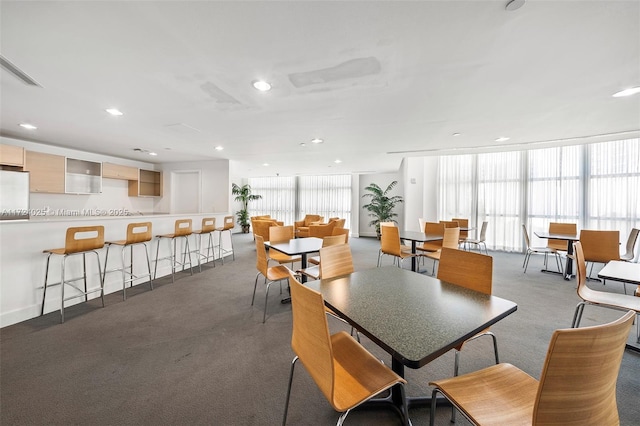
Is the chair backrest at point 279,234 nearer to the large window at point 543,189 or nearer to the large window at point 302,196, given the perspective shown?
the large window at point 543,189

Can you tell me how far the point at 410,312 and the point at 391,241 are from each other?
2855 mm

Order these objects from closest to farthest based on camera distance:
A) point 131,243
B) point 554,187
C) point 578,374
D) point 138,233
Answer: point 578,374
point 131,243
point 138,233
point 554,187

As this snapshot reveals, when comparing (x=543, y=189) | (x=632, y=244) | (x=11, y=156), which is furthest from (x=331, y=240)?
(x=543, y=189)

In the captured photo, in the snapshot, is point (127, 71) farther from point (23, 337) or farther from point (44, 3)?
point (23, 337)

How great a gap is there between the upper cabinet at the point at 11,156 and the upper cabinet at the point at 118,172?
1.52m

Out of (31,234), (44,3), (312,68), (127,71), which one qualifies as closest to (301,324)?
(312,68)

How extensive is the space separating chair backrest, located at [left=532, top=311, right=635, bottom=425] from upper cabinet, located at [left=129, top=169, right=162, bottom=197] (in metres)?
8.10

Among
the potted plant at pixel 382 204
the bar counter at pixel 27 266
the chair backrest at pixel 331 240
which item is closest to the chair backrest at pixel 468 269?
the chair backrest at pixel 331 240

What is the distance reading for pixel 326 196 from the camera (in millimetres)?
10117

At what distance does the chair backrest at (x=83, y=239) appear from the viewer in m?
2.66

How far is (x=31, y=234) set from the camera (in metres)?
2.72

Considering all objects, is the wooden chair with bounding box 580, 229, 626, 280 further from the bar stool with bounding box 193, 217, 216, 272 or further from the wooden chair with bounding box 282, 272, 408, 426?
the bar stool with bounding box 193, 217, 216, 272

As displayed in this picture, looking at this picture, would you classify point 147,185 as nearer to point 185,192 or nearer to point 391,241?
point 185,192

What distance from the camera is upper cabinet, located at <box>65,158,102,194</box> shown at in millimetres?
5121
